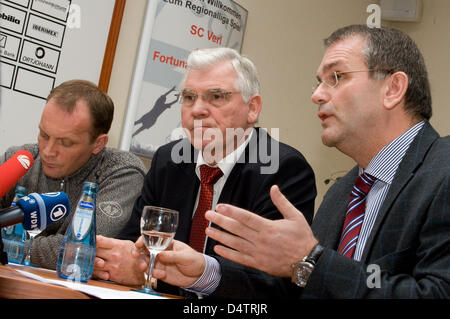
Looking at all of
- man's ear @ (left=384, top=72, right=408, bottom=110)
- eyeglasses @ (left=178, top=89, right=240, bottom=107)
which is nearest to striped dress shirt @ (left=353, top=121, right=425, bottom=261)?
man's ear @ (left=384, top=72, right=408, bottom=110)

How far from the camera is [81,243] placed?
58.9 inches

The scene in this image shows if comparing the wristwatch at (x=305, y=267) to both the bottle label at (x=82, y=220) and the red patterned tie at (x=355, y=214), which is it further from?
the bottle label at (x=82, y=220)

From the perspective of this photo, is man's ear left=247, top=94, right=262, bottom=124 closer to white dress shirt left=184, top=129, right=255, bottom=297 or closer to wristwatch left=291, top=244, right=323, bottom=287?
white dress shirt left=184, top=129, right=255, bottom=297

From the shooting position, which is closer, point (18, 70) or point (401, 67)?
point (401, 67)

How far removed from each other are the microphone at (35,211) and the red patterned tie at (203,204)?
0.57 meters

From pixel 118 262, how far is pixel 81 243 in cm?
15

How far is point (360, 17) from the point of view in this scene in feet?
14.2

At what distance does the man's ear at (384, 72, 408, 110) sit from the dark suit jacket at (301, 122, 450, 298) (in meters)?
0.18

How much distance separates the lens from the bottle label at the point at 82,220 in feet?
4.89

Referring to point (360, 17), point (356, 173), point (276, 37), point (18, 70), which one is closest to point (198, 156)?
point (356, 173)

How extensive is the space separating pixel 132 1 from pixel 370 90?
173 centimetres

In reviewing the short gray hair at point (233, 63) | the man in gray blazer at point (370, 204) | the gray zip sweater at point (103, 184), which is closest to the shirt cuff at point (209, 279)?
the man in gray blazer at point (370, 204)
